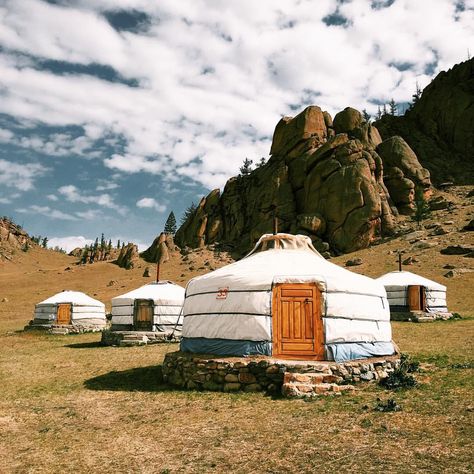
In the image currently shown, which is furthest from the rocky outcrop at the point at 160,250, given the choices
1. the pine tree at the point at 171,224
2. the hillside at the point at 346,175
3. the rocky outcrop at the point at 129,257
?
the pine tree at the point at 171,224

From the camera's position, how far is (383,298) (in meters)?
10.3

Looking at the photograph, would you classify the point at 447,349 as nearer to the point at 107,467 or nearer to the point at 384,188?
the point at 107,467

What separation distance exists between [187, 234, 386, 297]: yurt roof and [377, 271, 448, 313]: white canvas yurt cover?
43.1 feet

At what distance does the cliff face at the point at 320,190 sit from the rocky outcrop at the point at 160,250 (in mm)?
3093

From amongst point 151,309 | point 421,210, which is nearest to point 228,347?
point 151,309

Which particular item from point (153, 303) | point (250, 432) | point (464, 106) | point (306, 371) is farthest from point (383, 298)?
point (464, 106)

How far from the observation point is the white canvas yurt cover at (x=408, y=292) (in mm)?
22141

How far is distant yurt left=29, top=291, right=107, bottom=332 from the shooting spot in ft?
74.2

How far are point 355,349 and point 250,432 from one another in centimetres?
396

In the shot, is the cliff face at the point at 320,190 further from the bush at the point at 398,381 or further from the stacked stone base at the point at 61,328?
the bush at the point at 398,381

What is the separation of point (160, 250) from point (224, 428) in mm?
50086

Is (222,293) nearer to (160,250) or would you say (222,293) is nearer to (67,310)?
(67,310)

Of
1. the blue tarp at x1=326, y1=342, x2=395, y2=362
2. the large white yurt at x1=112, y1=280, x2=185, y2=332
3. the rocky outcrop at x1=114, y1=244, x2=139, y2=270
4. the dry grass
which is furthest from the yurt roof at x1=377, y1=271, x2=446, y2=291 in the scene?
the rocky outcrop at x1=114, y1=244, x2=139, y2=270

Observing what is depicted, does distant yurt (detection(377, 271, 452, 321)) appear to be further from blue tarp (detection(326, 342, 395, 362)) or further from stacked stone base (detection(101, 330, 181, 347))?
blue tarp (detection(326, 342, 395, 362))
